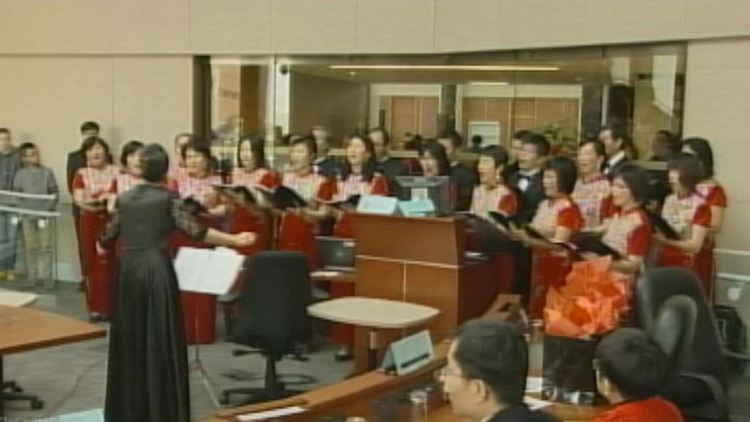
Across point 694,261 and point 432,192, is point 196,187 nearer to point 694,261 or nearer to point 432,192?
point 432,192

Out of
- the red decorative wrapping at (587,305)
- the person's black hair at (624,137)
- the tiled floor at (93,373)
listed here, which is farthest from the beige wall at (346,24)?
the red decorative wrapping at (587,305)

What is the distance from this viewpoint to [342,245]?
671 cm

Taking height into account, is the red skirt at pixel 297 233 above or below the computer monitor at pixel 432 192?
below

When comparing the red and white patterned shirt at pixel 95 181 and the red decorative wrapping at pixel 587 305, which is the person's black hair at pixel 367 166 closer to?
the red and white patterned shirt at pixel 95 181

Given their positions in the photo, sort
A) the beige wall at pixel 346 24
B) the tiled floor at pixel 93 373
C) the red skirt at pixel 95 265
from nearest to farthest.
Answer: the tiled floor at pixel 93 373
the beige wall at pixel 346 24
the red skirt at pixel 95 265

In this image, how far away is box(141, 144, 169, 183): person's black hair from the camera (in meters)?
5.05

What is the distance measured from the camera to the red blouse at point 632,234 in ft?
18.9

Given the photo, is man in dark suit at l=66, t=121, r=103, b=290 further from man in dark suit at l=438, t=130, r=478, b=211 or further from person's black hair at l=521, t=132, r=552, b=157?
person's black hair at l=521, t=132, r=552, b=157

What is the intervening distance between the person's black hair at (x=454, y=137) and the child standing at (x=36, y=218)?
12.8 feet

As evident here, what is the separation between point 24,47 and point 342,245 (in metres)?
5.95

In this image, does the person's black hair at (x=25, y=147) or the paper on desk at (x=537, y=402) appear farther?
the person's black hair at (x=25, y=147)

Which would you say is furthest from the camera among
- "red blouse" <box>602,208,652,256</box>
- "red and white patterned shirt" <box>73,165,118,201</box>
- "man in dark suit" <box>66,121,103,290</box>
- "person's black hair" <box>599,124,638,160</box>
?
"man in dark suit" <box>66,121,103,290</box>

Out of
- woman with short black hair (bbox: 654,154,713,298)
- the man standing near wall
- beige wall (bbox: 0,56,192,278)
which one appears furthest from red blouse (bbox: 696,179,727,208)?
the man standing near wall

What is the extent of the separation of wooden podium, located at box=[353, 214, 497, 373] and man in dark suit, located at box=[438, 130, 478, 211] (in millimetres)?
1707
